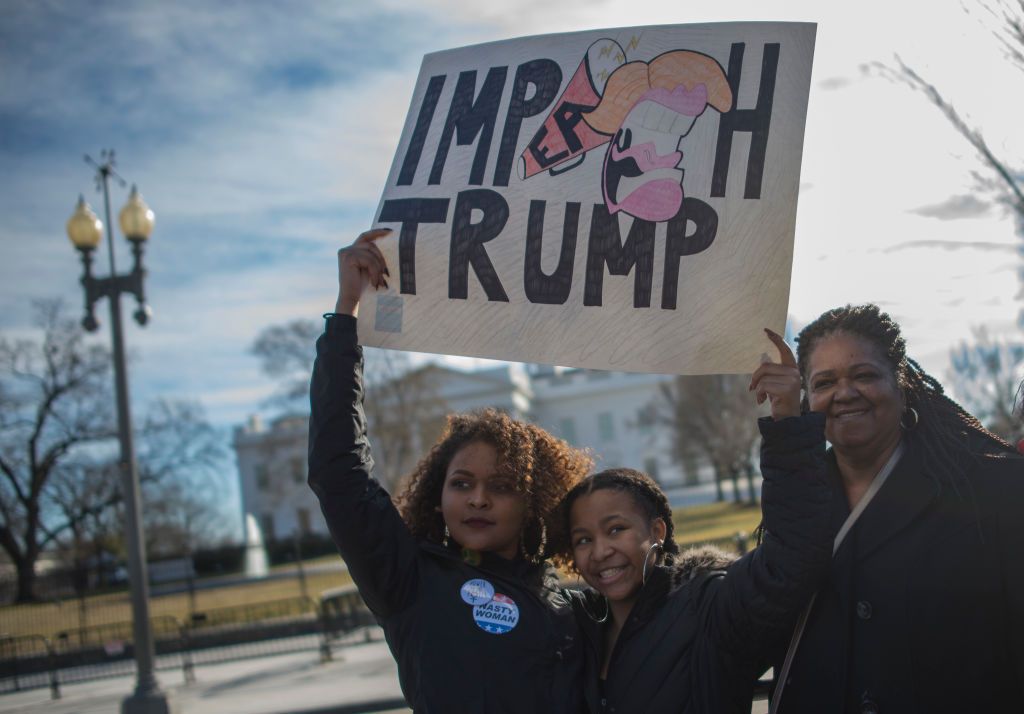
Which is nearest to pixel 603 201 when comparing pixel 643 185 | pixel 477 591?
pixel 643 185

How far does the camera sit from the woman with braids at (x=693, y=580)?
212cm

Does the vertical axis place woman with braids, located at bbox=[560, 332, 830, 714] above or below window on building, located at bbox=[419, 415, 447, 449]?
above

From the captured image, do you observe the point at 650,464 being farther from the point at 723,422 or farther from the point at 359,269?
the point at 359,269

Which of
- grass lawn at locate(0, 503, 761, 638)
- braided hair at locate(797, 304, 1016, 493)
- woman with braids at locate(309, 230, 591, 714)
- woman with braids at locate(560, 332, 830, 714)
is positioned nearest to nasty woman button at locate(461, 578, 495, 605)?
woman with braids at locate(309, 230, 591, 714)

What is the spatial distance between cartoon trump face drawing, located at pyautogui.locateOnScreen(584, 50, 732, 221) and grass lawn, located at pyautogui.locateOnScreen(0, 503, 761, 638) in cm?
1902

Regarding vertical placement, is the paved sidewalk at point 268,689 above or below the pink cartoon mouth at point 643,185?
below

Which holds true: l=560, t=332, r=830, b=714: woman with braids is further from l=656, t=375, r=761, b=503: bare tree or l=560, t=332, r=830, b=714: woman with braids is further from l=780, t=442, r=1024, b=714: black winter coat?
l=656, t=375, r=761, b=503: bare tree

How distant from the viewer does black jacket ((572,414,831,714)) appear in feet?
6.92

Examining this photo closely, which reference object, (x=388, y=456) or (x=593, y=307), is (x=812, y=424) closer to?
(x=593, y=307)

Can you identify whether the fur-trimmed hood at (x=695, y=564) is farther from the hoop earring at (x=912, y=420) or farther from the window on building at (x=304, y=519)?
the window on building at (x=304, y=519)

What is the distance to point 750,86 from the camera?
2.61 meters

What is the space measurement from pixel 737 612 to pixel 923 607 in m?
0.43

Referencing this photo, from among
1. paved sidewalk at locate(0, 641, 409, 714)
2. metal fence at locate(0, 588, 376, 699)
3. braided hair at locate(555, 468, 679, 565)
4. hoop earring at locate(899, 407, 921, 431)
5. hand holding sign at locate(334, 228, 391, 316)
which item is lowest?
metal fence at locate(0, 588, 376, 699)

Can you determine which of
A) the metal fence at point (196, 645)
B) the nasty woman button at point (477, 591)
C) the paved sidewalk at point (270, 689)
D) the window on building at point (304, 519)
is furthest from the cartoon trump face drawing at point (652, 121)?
the window on building at point (304, 519)
